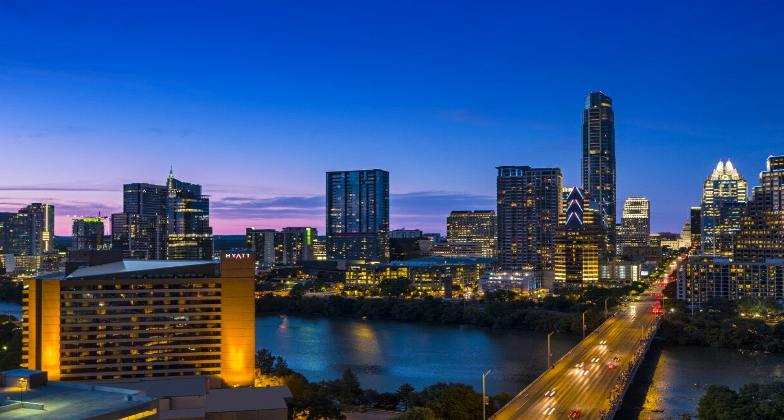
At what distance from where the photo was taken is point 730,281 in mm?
74938

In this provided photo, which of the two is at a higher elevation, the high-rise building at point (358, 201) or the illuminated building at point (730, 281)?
the high-rise building at point (358, 201)

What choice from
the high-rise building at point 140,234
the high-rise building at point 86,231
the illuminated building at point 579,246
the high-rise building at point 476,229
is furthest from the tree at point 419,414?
the high-rise building at point 86,231

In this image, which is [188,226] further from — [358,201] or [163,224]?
[358,201]

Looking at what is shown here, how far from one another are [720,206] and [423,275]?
97.3 metres

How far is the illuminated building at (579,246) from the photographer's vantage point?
104 meters

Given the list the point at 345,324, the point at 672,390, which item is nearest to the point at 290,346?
the point at 345,324

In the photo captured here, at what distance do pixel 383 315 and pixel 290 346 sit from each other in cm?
2292

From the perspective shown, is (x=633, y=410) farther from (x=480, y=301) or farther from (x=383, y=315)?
(x=480, y=301)

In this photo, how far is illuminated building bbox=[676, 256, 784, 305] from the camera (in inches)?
2901

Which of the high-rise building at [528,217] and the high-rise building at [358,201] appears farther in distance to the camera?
the high-rise building at [358,201]

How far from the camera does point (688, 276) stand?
76.2 metres

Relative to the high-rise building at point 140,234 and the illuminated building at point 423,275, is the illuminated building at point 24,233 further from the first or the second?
the illuminated building at point 423,275

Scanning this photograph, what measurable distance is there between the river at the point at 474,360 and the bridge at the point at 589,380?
1334 mm

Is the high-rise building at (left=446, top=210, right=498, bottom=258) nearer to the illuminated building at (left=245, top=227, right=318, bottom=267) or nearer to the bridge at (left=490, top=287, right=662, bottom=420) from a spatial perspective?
the illuminated building at (left=245, top=227, right=318, bottom=267)
